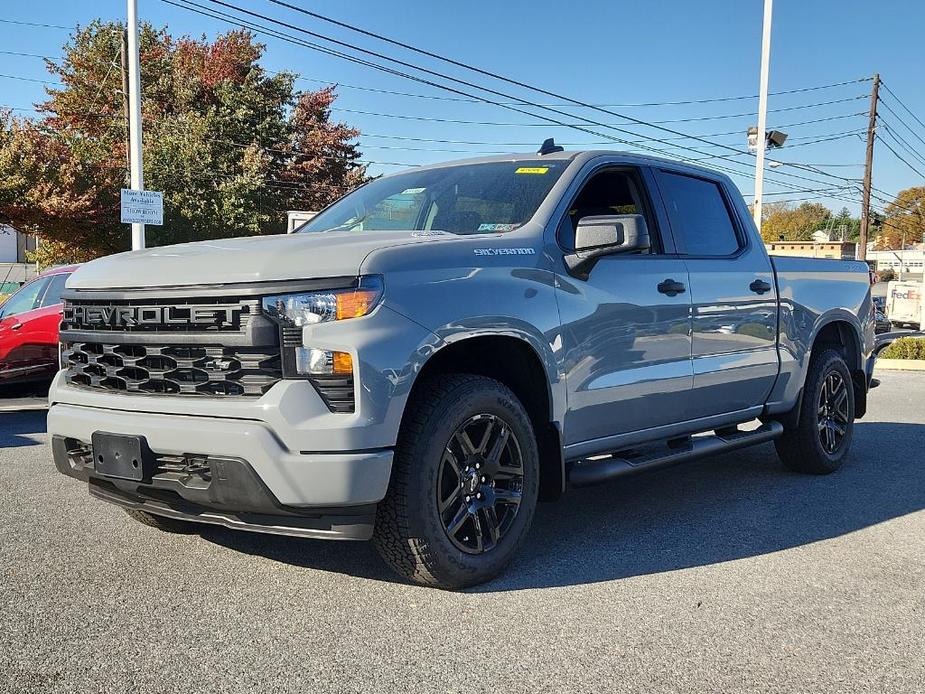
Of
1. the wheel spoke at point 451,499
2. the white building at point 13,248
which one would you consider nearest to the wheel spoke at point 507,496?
the wheel spoke at point 451,499

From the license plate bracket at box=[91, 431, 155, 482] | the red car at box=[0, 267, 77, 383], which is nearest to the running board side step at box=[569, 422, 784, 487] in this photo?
the license plate bracket at box=[91, 431, 155, 482]

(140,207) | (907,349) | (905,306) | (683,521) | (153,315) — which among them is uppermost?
(140,207)

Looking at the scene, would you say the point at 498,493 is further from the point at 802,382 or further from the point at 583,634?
the point at 802,382

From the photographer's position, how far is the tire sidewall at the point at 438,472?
3582 mm

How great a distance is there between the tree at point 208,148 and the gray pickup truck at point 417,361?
85.8 feet

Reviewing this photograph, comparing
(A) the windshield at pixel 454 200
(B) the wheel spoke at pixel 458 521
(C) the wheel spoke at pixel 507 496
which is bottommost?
(B) the wheel spoke at pixel 458 521

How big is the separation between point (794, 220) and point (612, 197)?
10581 cm

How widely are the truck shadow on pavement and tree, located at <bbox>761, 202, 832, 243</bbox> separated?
90.8 meters

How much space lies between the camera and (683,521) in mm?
5055

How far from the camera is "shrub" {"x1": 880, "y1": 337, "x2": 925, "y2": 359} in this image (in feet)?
58.2

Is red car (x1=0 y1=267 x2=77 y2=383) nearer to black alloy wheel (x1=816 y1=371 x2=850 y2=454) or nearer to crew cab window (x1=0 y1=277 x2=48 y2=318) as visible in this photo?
crew cab window (x1=0 y1=277 x2=48 y2=318)

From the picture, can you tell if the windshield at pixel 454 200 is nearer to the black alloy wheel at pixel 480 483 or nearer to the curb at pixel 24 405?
the black alloy wheel at pixel 480 483

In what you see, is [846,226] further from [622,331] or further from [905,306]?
[622,331]

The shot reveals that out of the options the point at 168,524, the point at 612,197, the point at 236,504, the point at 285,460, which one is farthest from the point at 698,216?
the point at 168,524
